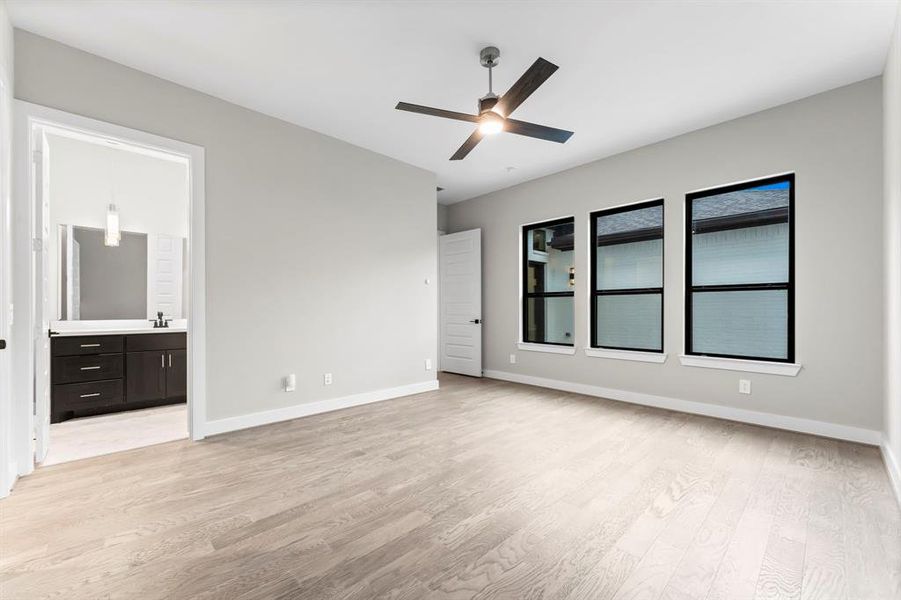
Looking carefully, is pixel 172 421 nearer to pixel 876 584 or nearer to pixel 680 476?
pixel 680 476

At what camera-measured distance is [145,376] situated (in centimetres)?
423

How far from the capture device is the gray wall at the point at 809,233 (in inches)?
123

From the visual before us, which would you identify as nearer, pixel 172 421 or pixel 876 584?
pixel 876 584

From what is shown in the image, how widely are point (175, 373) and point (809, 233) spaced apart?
646cm

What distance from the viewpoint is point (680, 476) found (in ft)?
8.46

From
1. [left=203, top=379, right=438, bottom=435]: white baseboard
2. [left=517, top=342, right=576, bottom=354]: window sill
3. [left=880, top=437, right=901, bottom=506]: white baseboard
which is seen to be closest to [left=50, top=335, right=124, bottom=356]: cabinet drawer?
[left=203, top=379, right=438, bottom=435]: white baseboard

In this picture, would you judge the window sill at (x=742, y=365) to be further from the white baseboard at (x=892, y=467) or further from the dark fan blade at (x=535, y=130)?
the dark fan blade at (x=535, y=130)

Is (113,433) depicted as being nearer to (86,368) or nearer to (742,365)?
(86,368)

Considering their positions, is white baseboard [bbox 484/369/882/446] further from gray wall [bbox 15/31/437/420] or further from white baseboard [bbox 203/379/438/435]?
gray wall [bbox 15/31/437/420]

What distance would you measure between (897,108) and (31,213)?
5.47 meters

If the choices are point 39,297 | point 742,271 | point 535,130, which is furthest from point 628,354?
point 39,297

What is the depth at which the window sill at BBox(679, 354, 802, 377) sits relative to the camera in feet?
11.4

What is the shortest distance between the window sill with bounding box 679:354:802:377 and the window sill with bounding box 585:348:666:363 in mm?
226

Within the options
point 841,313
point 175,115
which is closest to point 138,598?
point 175,115
